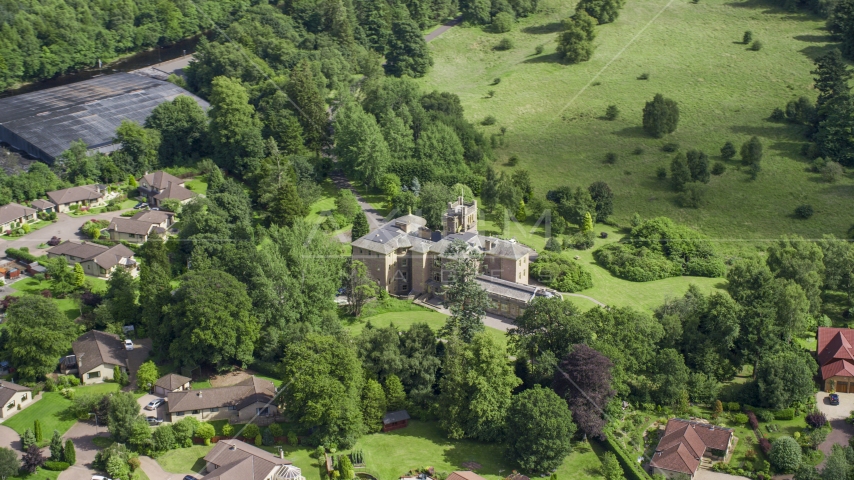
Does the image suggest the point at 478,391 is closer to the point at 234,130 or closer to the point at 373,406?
the point at 373,406

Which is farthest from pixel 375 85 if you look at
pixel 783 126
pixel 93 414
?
pixel 93 414

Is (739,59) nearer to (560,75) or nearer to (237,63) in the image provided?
(560,75)

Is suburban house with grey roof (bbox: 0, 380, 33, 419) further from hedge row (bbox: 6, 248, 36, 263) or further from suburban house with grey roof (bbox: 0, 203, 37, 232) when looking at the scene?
suburban house with grey roof (bbox: 0, 203, 37, 232)

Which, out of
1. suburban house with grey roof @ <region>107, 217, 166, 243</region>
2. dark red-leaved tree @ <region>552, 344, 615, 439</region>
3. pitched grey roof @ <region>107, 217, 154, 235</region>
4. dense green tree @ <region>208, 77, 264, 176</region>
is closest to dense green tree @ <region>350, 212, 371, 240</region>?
dense green tree @ <region>208, 77, 264, 176</region>

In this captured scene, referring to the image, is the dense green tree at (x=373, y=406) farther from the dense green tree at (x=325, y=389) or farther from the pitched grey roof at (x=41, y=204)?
the pitched grey roof at (x=41, y=204)

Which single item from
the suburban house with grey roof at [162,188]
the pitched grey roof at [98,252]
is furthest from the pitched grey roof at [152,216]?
the pitched grey roof at [98,252]

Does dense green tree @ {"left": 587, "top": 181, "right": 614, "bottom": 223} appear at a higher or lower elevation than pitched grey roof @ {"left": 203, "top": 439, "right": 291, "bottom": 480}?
higher
